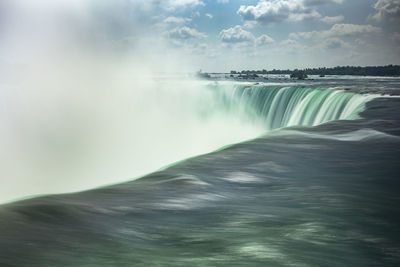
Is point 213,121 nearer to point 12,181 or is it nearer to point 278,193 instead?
point 12,181

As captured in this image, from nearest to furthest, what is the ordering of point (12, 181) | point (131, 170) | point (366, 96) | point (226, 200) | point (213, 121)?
point (226, 200), point (12, 181), point (131, 170), point (366, 96), point (213, 121)

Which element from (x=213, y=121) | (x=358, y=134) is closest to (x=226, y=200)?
(x=358, y=134)

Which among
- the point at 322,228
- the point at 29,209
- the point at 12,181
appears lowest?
the point at 12,181

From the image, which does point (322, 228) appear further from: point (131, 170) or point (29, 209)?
point (131, 170)

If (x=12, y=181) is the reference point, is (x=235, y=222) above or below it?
above

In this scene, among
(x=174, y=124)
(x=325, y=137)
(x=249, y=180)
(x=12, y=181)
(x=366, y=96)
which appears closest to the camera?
(x=249, y=180)

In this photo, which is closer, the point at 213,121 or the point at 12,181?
the point at 12,181
